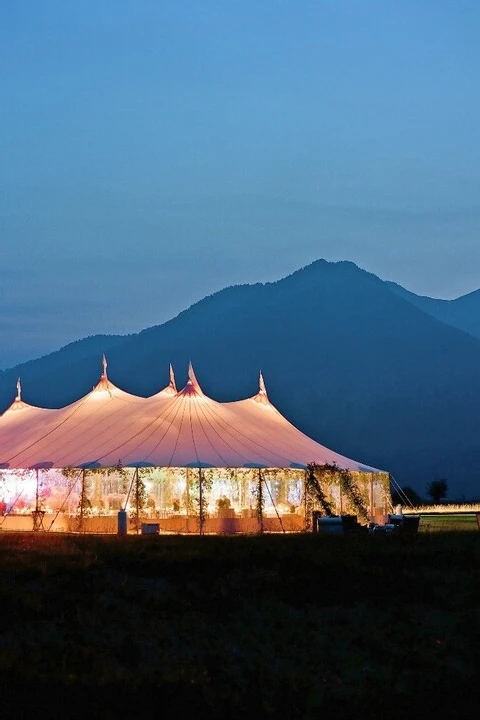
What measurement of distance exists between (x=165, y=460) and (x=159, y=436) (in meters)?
1.27

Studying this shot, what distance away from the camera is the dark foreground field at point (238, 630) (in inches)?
392

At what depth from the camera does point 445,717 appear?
10219 millimetres

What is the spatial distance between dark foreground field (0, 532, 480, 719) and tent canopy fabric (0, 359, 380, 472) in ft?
25.2

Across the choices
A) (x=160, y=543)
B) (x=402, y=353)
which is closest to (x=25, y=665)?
(x=160, y=543)

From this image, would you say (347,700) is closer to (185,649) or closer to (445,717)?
(445,717)

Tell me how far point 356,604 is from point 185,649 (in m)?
2.84

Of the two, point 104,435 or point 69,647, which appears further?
point 104,435

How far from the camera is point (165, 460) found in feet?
77.2

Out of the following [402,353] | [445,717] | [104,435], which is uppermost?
[402,353]

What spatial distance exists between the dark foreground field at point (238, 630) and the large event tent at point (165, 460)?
7.29 m

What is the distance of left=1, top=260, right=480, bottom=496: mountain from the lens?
11533cm

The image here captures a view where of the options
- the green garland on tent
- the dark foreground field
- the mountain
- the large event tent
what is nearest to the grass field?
the large event tent

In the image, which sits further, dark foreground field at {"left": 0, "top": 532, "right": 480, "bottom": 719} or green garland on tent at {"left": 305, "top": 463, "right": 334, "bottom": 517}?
green garland on tent at {"left": 305, "top": 463, "right": 334, "bottom": 517}

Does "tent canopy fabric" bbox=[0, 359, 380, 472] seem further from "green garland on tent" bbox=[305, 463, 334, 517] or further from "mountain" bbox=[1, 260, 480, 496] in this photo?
"mountain" bbox=[1, 260, 480, 496]
